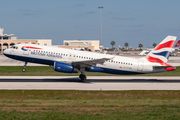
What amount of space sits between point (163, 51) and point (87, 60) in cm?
1152

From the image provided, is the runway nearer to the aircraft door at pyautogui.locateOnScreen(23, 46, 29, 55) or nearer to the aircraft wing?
the aircraft wing

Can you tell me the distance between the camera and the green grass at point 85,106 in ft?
48.4

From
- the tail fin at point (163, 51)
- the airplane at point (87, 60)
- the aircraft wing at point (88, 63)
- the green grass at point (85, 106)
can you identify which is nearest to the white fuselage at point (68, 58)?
the airplane at point (87, 60)

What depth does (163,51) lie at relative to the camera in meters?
34.1

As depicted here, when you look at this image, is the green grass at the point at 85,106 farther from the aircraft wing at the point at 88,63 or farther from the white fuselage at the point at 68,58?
the white fuselage at the point at 68,58

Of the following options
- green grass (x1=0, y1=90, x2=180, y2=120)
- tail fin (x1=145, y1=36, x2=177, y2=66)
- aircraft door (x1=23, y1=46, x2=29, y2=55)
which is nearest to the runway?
tail fin (x1=145, y1=36, x2=177, y2=66)

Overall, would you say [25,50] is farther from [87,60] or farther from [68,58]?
[87,60]

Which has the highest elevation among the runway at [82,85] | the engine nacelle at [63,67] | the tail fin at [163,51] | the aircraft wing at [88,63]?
the tail fin at [163,51]

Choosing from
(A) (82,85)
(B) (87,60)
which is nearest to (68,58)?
(B) (87,60)

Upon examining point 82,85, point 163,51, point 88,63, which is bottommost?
point 82,85

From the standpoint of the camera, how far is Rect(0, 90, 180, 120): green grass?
14766 millimetres

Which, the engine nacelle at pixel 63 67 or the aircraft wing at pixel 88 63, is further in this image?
the aircraft wing at pixel 88 63

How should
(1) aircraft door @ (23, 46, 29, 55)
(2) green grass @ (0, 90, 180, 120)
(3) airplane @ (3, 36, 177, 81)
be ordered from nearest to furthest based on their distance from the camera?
(2) green grass @ (0, 90, 180, 120) < (3) airplane @ (3, 36, 177, 81) < (1) aircraft door @ (23, 46, 29, 55)

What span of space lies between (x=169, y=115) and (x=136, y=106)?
3252 millimetres
